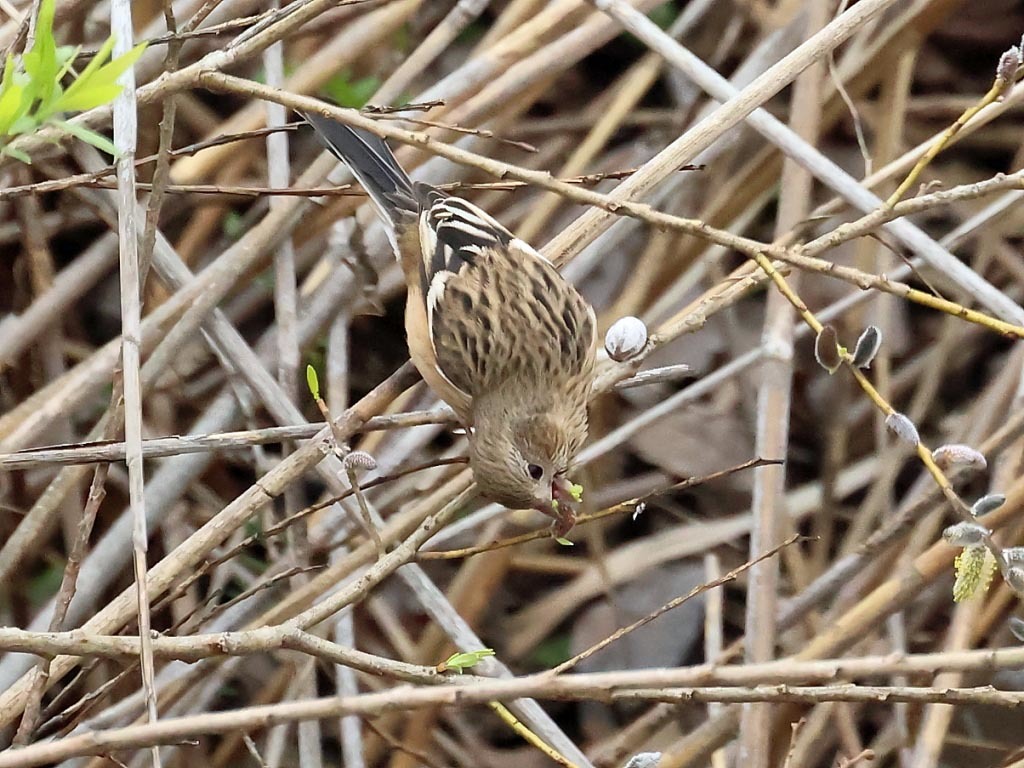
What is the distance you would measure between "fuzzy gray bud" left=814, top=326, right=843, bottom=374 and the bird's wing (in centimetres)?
84

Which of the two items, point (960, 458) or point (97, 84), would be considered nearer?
point (97, 84)

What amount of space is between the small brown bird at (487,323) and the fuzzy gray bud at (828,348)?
754 mm

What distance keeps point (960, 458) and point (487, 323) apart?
1.27 metres

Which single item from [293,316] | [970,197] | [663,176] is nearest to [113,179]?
[293,316]

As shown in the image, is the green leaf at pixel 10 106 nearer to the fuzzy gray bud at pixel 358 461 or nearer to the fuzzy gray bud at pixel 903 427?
the fuzzy gray bud at pixel 358 461

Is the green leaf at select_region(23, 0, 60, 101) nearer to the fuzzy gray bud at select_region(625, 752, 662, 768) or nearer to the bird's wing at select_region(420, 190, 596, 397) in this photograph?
the fuzzy gray bud at select_region(625, 752, 662, 768)

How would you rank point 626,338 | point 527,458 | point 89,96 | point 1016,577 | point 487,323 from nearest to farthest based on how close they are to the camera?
point 89,96 < point 1016,577 < point 626,338 < point 527,458 < point 487,323

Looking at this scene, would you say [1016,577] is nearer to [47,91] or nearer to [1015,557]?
[1015,557]

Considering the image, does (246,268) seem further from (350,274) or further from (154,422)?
(154,422)

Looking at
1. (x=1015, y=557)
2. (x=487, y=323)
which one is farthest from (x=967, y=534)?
(x=487, y=323)

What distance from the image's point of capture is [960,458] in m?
1.69

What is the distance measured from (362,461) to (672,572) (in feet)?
6.05

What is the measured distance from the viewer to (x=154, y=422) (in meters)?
3.12

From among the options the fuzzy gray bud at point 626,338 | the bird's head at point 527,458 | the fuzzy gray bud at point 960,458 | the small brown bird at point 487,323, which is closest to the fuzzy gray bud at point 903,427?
the fuzzy gray bud at point 960,458
